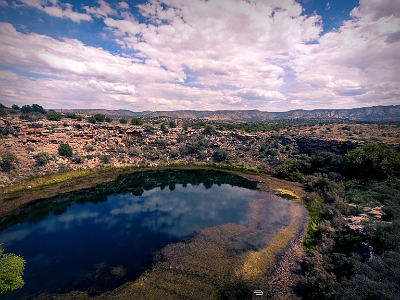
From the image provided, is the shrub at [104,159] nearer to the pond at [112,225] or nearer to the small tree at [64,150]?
the small tree at [64,150]

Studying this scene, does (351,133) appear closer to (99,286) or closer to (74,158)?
(99,286)

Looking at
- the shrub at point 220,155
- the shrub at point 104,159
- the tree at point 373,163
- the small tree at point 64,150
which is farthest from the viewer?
the shrub at point 220,155

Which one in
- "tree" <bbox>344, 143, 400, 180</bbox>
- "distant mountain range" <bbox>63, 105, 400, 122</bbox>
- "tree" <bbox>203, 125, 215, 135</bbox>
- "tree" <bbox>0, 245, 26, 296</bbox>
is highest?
"distant mountain range" <bbox>63, 105, 400, 122</bbox>

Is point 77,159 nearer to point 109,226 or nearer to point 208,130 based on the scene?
point 109,226

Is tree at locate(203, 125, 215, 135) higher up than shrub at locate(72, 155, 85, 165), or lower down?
higher up

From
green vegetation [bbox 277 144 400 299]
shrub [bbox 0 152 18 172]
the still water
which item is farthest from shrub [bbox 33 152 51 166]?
green vegetation [bbox 277 144 400 299]

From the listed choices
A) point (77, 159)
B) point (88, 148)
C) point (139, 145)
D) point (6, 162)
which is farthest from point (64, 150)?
point (139, 145)

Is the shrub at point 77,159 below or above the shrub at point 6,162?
below

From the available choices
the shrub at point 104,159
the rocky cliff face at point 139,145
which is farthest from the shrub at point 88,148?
the shrub at point 104,159

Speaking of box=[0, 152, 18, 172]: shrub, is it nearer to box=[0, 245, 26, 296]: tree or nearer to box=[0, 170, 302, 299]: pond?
box=[0, 170, 302, 299]: pond
